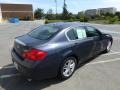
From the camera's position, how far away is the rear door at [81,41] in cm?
509

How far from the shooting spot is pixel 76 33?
532cm

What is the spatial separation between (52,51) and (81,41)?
1.35 metres

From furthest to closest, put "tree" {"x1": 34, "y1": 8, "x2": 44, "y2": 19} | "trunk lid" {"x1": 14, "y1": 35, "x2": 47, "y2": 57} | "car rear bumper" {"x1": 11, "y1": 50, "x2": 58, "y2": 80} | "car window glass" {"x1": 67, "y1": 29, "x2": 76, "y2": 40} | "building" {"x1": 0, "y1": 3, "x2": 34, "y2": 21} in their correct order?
"tree" {"x1": 34, "y1": 8, "x2": 44, "y2": 19} < "building" {"x1": 0, "y1": 3, "x2": 34, "y2": 21} < "car window glass" {"x1": 67, "y1": 29, "x2": 76, "y2": 40} < "trunk lid" {"x1": 14, "y1": 35, "x2": 47, "y2": 57} < "car rear bumper" {"x1": 11, "y1": 50, "x2": 58, "y2": 80}

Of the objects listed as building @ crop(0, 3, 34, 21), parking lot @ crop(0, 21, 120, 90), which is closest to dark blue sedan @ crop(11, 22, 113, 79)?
parking lot @ crop(0, 21, 120, 90)

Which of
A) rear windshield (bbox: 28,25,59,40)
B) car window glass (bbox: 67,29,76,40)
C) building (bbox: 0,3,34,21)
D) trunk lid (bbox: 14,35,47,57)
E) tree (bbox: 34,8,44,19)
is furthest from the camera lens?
tree (bbox: 34,8,44,19)

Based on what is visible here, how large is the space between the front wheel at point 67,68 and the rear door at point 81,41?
35 centimetres

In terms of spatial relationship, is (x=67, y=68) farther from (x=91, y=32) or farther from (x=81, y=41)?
(x=91, y=32)

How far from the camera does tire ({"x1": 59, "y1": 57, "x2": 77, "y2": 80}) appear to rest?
4695 millimetres

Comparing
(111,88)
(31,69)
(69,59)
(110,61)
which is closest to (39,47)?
Result: (31,69)

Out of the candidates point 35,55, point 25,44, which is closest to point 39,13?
point 25,44

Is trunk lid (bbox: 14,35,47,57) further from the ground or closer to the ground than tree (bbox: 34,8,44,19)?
closer to the ground

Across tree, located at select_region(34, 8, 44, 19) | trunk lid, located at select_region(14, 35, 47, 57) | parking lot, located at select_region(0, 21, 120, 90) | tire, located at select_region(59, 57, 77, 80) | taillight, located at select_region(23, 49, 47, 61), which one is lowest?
parking lot, located at select_region(0, 21, 120, 90)

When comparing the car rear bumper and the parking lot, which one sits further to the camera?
the parking lot

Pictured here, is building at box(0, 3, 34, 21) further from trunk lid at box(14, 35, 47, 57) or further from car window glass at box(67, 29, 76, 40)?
trunk lid at box(14, 35, 47, 57)
